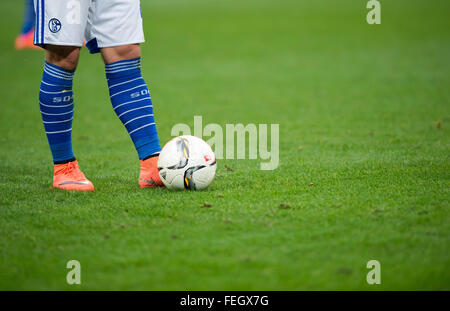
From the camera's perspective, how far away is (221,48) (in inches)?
552

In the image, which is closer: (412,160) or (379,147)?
(412,160)

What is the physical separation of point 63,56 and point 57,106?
1.24ft

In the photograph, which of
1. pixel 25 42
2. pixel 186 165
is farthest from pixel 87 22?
pixel 25 42

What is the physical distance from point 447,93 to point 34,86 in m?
6.85

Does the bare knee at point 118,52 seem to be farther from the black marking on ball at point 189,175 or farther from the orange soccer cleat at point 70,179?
the black marking on ball at point 189,175

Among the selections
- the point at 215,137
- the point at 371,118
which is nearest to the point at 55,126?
the point at 215,137

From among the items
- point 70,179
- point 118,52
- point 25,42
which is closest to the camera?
point 118,52

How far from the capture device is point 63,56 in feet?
13.6

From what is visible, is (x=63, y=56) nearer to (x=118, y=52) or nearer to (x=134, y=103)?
(x=118, y=52)

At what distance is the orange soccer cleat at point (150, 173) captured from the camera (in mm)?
4250

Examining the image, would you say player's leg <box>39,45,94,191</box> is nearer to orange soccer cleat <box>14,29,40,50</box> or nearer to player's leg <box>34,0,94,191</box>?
player's leg <box>34,0,94,191</box>

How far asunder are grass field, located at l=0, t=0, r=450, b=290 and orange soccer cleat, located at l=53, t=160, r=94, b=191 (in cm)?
10

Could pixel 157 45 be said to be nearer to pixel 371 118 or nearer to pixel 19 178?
pixel 371 118

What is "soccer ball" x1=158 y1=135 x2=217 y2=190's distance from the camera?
406cm
